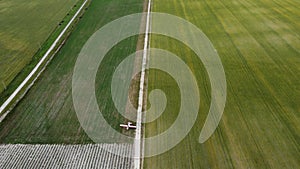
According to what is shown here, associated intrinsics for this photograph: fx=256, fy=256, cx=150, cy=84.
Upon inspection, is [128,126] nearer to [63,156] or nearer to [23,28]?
[63,156]

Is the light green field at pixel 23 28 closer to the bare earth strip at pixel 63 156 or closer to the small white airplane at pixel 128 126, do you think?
the bare earth strip at pixel 63 156

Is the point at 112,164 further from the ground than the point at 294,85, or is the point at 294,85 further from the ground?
the point at 294,85

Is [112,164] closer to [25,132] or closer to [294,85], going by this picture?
[25,132]

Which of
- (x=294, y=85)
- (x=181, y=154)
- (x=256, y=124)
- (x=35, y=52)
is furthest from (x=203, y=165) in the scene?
(x=35, y=52)

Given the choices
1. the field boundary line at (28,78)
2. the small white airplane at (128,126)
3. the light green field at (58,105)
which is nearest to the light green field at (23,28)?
the field boundary line at (28,78)

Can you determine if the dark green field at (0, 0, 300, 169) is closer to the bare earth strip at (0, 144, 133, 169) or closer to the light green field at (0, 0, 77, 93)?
the bare earth strip at (0, 144, 133, 169)

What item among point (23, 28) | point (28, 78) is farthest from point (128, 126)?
point (23, 28)
